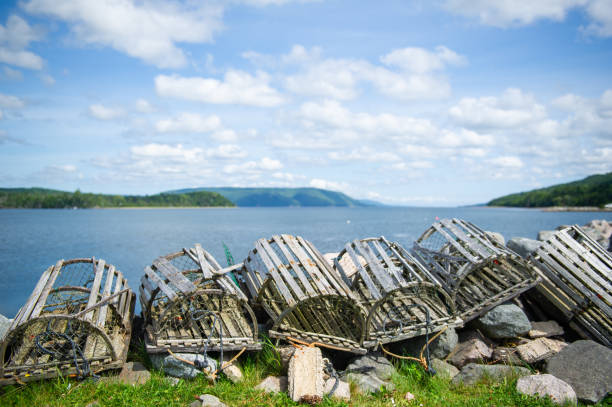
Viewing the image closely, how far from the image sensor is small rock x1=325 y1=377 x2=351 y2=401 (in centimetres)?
482

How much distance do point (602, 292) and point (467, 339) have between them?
2.40m

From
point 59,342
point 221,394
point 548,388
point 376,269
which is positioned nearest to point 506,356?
point 548,388

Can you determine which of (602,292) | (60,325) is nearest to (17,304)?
(60,325)

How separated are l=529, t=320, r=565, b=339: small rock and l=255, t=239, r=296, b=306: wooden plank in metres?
4.38

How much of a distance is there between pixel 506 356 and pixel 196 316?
4.97 m

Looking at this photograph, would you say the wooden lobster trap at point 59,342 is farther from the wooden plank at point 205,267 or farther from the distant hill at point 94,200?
the distant hill at point 94,200

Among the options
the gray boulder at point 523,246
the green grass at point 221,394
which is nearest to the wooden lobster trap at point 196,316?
the green grass at point 221,394

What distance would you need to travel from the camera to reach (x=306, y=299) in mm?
5516

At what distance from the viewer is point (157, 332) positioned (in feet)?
17.8

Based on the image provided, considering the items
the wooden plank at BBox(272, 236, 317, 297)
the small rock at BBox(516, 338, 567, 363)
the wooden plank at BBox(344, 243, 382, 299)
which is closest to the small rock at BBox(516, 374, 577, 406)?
the small rock at BBox(516, 338, 567, 363)

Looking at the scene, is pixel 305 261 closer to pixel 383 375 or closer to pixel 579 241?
pixel 383 375

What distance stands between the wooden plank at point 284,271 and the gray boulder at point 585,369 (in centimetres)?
374

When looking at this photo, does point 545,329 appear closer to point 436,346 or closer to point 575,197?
point 436,346

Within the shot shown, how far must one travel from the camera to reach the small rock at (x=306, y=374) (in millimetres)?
4707
